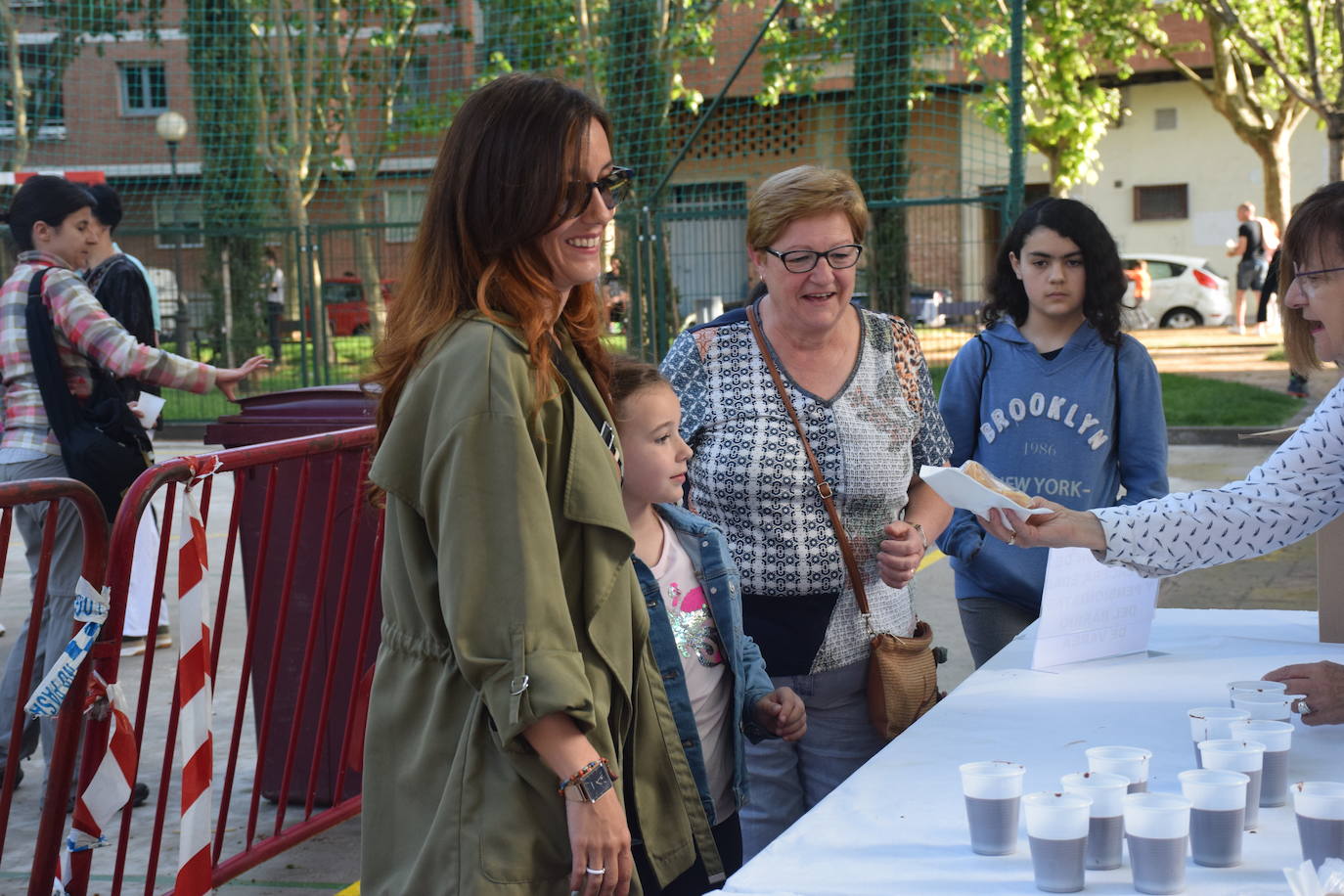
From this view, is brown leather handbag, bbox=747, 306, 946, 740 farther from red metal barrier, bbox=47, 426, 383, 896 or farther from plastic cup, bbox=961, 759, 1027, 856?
red metal barrier, bbox=47, 426, 383, 896

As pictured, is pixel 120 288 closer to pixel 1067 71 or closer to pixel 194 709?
pixel 194 709

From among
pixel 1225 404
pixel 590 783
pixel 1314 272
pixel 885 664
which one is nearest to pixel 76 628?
pixel 590 783

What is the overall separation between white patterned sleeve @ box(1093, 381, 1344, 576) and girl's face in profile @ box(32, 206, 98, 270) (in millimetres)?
3796

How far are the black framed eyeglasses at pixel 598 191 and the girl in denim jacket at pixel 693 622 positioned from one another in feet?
1.54

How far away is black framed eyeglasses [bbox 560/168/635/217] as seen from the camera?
6.77 ft

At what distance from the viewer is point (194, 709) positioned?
3273 millimetres

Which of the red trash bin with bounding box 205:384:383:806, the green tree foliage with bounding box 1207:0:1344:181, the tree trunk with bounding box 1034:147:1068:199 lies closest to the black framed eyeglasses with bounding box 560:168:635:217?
the red trash bin with bounding box 205:384:383:806

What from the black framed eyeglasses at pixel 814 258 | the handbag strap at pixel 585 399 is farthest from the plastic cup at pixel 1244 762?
the black framed eyeglasses at pixel 814 258

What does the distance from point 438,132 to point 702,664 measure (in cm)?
1785

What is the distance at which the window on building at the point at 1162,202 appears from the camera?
32031mm

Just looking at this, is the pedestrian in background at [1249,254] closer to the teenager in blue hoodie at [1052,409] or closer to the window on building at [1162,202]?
the window on building at [1162,202]

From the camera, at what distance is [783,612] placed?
3.08 metres

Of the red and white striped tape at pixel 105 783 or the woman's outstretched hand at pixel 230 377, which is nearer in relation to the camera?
the red and white striped tape at pixel 105 783

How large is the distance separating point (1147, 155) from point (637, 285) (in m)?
21.9
